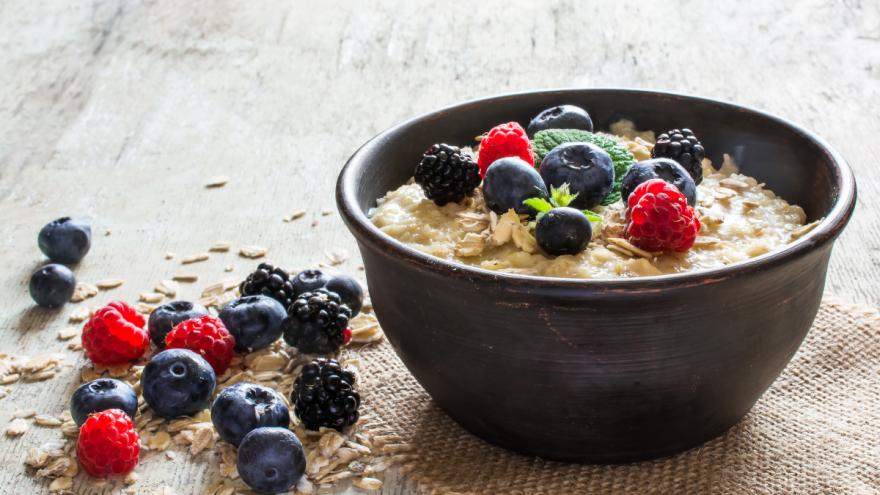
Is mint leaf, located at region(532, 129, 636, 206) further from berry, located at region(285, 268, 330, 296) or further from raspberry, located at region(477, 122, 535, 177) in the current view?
berry, located at region(285, 268, 330, 296)

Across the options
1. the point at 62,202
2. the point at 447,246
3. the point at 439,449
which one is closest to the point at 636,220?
the point at 447,246

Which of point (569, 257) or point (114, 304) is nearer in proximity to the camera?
point (569, 257)

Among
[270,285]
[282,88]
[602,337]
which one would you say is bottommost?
[282,88]

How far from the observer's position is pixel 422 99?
13.2 feet

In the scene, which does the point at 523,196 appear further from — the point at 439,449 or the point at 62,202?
the point at 62,202

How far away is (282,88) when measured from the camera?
4.16m

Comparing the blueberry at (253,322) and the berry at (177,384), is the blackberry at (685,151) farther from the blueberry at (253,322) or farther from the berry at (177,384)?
the berry at (177,384)

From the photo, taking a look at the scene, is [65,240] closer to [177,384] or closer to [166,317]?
[166,317]

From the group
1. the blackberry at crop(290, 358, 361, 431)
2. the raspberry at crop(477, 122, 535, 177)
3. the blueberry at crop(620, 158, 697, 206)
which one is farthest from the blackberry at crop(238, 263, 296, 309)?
the blueberry at crop(620, 158, 697, 206)

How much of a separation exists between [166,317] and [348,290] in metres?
0.42

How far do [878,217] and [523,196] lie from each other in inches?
58.7

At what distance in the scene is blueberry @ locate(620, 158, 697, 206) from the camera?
1.96 metres

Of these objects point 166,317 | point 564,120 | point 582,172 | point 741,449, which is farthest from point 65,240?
point 741,449

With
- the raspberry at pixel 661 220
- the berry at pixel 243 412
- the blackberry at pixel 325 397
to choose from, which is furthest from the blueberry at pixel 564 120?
the berry at pixel 243 412
